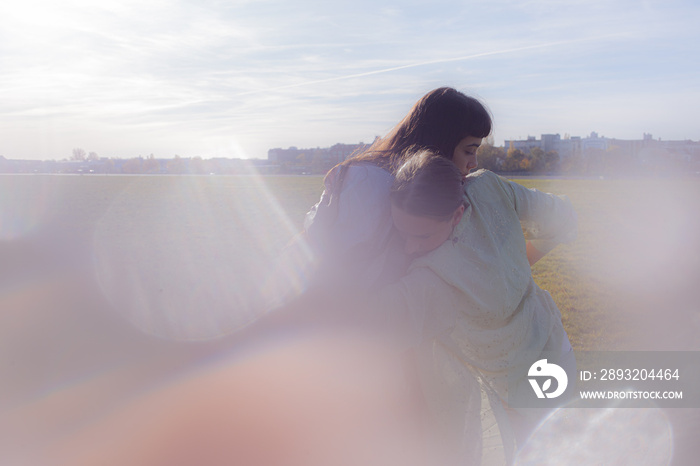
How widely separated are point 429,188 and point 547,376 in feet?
3.61

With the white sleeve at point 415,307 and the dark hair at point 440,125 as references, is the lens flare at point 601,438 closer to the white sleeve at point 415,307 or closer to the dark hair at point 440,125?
the white sleeve at point 415,307

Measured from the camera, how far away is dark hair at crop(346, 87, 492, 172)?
2.24 metres

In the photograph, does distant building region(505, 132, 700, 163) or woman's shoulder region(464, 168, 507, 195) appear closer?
woman's shoulder region(464, 168, 507, 195)

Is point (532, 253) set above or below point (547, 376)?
above

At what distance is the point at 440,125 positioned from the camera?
2250mm

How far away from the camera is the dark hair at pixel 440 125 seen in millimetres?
2240

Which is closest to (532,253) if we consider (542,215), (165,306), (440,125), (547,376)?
(542,215)

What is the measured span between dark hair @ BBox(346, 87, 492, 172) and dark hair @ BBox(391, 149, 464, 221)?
0.27 meters

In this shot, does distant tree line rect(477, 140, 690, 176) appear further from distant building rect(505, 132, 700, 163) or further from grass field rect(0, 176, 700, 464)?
grass field rect(0, 176, 700, 464)

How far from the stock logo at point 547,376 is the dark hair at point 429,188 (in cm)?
87

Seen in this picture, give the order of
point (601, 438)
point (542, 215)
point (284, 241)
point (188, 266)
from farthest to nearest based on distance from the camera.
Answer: point (284, 241) → point (188, 266) → point (601, 438) → point (542, 215)

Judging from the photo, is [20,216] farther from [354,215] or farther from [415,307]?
[415,307]

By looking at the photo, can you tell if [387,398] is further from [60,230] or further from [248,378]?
[60,230]

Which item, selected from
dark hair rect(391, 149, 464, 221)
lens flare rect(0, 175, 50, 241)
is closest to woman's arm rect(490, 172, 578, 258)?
dark hair rect(391, 149, 464, 221)
